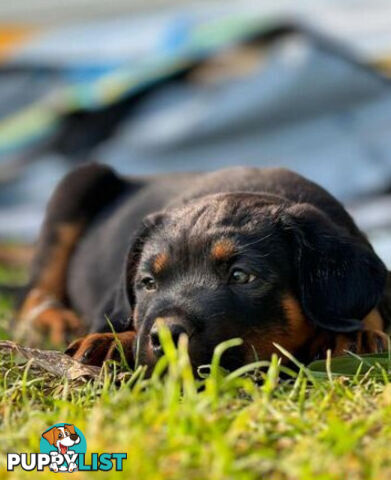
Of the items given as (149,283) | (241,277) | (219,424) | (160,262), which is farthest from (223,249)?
(219,424)

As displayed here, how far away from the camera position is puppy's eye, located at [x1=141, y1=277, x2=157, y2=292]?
3605 millimetres

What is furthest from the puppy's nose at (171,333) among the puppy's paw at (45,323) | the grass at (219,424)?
the puppy's paw at (45,323)

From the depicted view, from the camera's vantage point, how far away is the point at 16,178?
352 inches

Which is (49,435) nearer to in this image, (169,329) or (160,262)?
(169,329)

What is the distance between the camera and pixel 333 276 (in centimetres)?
350

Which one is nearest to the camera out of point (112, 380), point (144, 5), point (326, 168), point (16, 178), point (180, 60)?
point (112, 380)

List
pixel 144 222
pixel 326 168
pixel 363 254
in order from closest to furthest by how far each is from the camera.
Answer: pixel 363 254
pixel 144 222
pixel 326 168

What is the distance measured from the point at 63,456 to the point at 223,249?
1.17 metres

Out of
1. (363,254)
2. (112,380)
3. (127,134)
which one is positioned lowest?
(112,380)

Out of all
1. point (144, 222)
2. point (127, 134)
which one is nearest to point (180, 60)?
point (127, 134)

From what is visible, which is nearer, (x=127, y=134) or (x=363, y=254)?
(x=363, y=254)

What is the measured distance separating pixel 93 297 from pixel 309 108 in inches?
147

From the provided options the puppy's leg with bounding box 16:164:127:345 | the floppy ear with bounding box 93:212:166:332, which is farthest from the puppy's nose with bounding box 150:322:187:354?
the puppy's leg with bounding box 16:164:127:345

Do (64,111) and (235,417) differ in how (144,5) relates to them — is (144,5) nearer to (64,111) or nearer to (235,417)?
(64,111)
